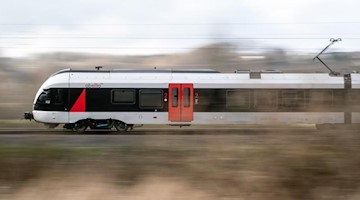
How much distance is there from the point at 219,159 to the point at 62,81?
16.9 meters

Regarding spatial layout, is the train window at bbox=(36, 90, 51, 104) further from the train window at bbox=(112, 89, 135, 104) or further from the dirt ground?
the dirt ground

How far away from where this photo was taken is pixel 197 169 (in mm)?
6645

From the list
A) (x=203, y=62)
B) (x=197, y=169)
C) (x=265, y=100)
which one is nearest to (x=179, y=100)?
(x=203, y=62)

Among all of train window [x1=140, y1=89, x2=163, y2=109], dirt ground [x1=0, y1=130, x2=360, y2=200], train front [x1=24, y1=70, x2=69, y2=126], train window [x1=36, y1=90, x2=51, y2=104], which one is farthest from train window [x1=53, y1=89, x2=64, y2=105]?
dirt ground [x1=0, y1=130, x2=360, y2=200]

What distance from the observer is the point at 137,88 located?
73.7 feet

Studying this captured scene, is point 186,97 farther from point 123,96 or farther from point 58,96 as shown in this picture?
point 58,96

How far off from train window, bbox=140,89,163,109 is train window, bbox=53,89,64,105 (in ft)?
11.5

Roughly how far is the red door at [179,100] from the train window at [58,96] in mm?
4772

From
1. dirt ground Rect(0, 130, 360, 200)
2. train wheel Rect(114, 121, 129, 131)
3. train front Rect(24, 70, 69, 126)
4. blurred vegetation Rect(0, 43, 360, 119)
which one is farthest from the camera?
train wheel Rect(114, 121, 129, 131)

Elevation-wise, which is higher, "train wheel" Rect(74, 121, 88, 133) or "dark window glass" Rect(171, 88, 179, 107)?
"dark window glass" Rect(171, 88, 179, 107)

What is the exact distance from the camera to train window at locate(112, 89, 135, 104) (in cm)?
2247

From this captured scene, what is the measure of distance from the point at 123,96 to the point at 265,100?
1314 cm

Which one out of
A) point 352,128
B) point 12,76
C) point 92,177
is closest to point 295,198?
point 352,128

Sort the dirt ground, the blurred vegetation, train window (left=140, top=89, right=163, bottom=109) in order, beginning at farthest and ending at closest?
train window (left=140, top=89, right=163, bottom=109) < the blurred vegetation < the dirt ground
